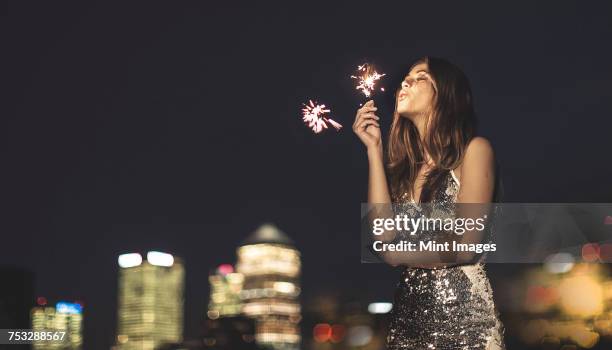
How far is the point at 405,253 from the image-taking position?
3.70 metres

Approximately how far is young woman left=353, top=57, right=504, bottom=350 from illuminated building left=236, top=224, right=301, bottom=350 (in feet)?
449

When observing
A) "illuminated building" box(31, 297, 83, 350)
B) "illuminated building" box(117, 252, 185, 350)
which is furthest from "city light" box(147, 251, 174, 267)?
"illuminated building" box(31, 297, 83, 350)

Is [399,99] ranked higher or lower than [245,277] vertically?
lower

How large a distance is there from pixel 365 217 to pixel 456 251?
48 centimetres

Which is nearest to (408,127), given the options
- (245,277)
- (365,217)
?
(365,217)

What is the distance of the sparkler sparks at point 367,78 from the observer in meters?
4.04

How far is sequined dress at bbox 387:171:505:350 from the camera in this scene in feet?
11.9

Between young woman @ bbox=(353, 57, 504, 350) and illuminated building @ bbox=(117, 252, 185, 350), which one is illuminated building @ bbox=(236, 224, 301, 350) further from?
young woman @ bbox=(353, 57, 504, 350)

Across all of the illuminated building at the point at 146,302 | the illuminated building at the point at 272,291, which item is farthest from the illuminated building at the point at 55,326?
the illuminated building at the point at 146,302

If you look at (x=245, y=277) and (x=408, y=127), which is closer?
(x=408, y=127)

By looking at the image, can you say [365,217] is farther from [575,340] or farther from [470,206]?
[575,340]

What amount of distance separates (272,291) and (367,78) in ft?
505

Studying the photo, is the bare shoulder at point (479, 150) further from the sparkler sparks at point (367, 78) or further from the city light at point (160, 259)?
the city light at point (160, 259)

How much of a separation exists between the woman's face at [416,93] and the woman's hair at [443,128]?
24 millimetres
